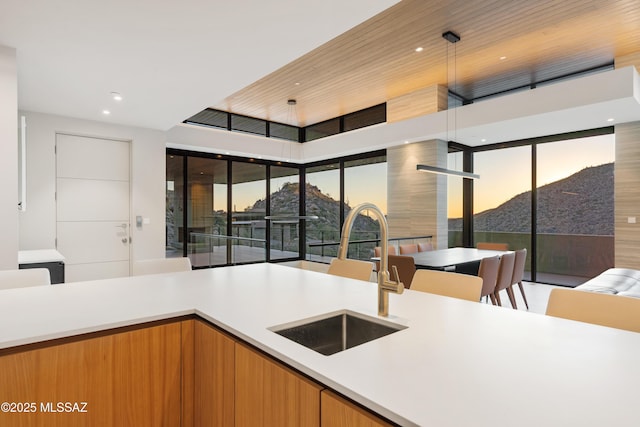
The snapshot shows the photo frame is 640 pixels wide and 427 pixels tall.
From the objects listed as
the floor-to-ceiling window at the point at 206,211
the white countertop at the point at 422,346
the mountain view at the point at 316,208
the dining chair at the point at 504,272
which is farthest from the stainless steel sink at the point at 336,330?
the mountain view at the point at 316,208

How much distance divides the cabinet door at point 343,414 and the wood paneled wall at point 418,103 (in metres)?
5.55

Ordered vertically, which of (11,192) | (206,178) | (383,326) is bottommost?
(383,326)

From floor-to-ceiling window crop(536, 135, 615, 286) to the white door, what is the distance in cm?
667

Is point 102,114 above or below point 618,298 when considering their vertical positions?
above

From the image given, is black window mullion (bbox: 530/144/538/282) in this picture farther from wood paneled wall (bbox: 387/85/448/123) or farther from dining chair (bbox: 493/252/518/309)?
dining chair (bbox: 493/252/518/309)

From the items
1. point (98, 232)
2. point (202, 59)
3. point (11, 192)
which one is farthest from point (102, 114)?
point (202, 59)

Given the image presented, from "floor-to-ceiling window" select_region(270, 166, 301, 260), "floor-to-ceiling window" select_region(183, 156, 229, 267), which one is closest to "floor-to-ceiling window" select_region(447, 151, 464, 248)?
"floor-to-ceiling window" select_region(270, 166, 301, 260)

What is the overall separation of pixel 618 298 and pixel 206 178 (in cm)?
651

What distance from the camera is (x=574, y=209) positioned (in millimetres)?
5680

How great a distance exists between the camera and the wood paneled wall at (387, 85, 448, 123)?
18.6 feet

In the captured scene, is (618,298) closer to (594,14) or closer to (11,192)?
(594,14)

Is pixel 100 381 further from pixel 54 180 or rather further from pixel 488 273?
pixel 54 180

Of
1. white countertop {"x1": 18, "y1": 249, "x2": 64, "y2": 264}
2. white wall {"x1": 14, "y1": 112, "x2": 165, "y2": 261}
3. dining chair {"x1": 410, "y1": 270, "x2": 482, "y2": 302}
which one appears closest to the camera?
dining chair {"x1": 410, "y1": 270, "x2": 482, "y2": 302}

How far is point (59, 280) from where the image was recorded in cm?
343
